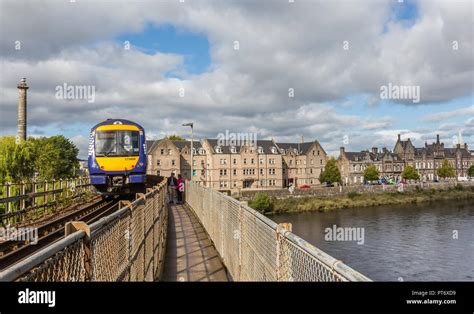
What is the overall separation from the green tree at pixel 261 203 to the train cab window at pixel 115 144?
41.5m

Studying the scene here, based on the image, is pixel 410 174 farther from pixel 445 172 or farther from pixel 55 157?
pixel 55 157

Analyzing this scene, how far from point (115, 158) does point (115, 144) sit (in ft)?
1.90

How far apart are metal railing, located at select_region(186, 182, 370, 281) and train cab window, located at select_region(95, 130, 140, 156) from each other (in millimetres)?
8489

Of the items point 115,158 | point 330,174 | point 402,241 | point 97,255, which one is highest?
point 115,158

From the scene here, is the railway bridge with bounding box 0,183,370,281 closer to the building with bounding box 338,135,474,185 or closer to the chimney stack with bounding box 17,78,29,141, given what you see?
the chimney stack with bounding box 17,78,29,141

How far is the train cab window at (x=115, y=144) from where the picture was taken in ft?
51.6

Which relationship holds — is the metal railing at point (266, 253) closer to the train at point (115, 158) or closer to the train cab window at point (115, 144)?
the train at point (115, 158)

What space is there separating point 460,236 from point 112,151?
3812 centimetres

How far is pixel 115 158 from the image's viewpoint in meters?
15.7

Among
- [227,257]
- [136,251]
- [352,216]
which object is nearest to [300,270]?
[136,251]

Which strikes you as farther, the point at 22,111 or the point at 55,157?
the point at 55,157

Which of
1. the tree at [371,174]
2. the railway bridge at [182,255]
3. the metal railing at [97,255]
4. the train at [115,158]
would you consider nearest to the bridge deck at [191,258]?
the railway bridge at [182,255]

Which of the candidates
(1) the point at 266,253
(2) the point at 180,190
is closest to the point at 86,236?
(1) the point at 266,253
